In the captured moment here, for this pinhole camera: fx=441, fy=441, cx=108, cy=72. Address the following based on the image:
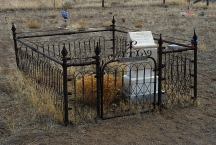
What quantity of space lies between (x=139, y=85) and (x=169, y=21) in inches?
447

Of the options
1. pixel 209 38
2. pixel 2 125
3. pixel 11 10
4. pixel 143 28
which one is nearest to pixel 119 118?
pixel 2 125

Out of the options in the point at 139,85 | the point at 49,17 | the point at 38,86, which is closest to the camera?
the point at 139,85

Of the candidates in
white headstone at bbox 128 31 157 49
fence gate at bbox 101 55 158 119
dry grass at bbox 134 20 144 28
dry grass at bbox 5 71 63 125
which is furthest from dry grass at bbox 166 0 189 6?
fence gate at bbox 101 55 158 119

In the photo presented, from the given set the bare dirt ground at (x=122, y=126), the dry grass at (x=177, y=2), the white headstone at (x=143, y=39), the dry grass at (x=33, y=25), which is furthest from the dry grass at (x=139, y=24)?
the white headstone at (x=143, y=39)

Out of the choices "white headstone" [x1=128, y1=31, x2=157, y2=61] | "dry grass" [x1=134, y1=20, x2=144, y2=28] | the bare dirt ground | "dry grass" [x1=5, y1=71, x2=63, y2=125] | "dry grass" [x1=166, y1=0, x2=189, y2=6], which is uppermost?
"dry grass" [x1=166, y1=0, x2=189, y2=6]

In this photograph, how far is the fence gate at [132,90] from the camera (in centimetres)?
698

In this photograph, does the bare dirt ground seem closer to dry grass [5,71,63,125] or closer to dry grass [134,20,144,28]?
dry grass [5,71,63,125]

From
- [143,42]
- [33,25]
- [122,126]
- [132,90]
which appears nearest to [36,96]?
[132,90]

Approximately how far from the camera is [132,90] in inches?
283

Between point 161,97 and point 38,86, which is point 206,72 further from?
point 38,86

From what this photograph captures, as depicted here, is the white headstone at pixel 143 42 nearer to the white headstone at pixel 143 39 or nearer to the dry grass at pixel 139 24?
the white headstone at pixel 143 39

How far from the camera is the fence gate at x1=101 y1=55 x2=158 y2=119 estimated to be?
6.98 m

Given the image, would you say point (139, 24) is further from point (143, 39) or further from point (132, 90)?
point (132, 90)

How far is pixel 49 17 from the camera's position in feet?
63.9
